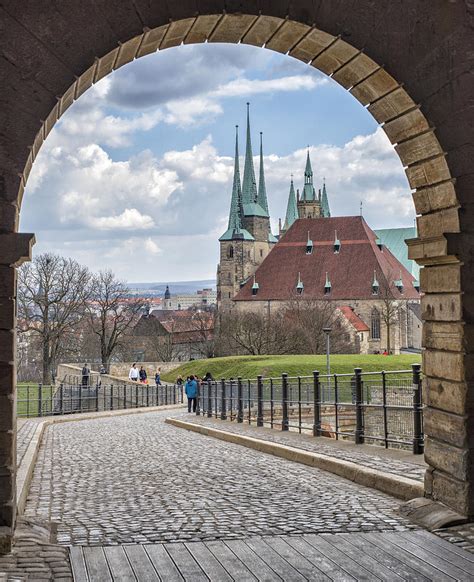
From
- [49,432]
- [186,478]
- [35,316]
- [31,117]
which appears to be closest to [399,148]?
[31,117]

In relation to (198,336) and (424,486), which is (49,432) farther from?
(198,336)

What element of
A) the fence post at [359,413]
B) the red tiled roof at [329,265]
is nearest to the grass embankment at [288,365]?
the fence post at [359,413]

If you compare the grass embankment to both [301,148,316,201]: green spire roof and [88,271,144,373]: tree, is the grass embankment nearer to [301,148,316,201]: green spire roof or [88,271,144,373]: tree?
[88,271,144,373]: tree

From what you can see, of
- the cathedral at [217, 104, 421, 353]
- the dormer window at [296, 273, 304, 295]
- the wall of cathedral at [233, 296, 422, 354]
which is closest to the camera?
the wall of cathedral at [233, 296, 422, 354]

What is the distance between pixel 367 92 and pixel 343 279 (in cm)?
8305

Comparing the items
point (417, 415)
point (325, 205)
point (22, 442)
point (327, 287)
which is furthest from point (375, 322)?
point (417, 415)

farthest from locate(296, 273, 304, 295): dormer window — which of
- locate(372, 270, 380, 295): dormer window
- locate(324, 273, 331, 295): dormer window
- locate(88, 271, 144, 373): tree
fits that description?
locate(88, 271, 144, 373): tree

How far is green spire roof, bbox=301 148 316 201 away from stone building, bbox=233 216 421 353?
32355 mm

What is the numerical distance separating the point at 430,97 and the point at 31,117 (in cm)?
312

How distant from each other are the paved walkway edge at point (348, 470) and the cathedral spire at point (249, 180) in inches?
4331

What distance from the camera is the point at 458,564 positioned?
540 centimetres

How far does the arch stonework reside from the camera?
19.6ft

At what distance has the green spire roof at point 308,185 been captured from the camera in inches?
4948

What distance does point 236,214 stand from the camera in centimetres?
12000
